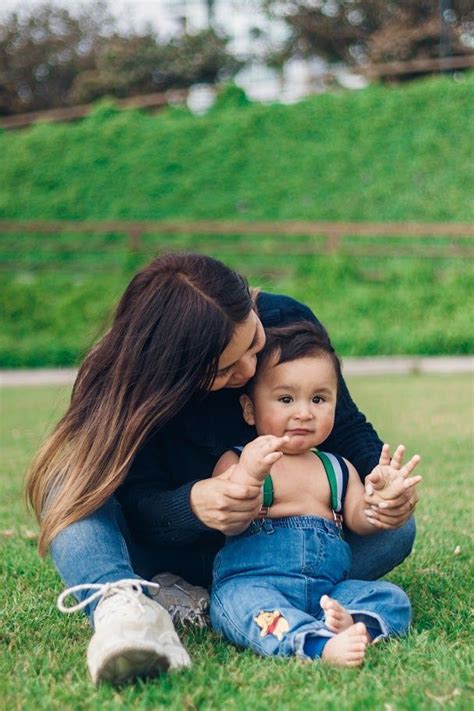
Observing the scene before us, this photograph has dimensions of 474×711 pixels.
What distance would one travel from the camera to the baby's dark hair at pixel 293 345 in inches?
98.7

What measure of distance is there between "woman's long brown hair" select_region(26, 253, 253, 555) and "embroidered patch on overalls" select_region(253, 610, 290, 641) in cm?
43

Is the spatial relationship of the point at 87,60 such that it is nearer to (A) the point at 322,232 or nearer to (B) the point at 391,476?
(A) the point at 322,232

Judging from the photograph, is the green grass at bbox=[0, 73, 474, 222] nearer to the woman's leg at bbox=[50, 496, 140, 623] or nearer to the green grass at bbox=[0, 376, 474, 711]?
the green grass at bbox=[0, 376, 474, 711]

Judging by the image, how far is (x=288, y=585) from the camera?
7.70 ft

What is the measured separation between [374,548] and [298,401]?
1.49 ft

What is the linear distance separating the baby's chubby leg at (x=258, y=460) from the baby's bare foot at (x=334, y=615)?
0.29 meters

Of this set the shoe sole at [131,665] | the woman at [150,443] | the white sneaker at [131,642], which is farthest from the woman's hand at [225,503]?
the shoe sole at [131,665]

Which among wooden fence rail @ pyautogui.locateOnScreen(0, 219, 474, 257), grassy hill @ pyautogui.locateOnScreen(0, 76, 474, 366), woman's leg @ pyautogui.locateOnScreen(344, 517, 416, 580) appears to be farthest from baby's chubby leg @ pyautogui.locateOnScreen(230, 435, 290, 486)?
wooden fence rail @ pyautogui.locateOnScreen(0, 219, 474, 257)

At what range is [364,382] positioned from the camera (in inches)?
372

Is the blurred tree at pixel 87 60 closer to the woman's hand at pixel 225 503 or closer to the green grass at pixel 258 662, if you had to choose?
the green grass at pixel 258 662

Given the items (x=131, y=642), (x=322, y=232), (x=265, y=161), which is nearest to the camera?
(x=131, y=642)

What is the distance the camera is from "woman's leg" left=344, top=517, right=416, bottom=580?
2.62m

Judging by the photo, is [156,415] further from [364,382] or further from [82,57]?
[82,57]

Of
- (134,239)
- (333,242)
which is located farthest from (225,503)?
(134,239)
